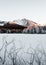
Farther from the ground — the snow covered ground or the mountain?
the mountain

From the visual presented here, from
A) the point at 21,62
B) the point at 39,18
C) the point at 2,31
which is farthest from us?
A: the point at 39,18

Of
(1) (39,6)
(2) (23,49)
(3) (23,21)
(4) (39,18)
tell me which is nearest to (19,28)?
(3) (23,21)

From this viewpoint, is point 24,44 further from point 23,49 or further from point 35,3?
point 35,3

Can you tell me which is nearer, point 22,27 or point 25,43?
point 25,43

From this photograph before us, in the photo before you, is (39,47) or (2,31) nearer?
(39,47)

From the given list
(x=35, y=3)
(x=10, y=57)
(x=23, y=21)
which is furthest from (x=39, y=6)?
(x=10, y=57)

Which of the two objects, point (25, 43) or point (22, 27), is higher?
point (22, 27)

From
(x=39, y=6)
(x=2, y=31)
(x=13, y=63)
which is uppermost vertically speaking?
(x=39, y=6)

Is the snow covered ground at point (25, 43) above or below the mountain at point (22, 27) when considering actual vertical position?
below

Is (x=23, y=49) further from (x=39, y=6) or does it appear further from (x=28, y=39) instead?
(x=39, y=6)

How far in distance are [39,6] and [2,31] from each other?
747mm

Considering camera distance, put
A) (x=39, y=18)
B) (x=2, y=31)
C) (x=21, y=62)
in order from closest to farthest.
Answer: (x=21, y=62) < (x=2, y=31) < (x=39, y=18)

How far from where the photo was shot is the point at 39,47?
43.4 inches

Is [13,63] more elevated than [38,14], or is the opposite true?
[38,14]
